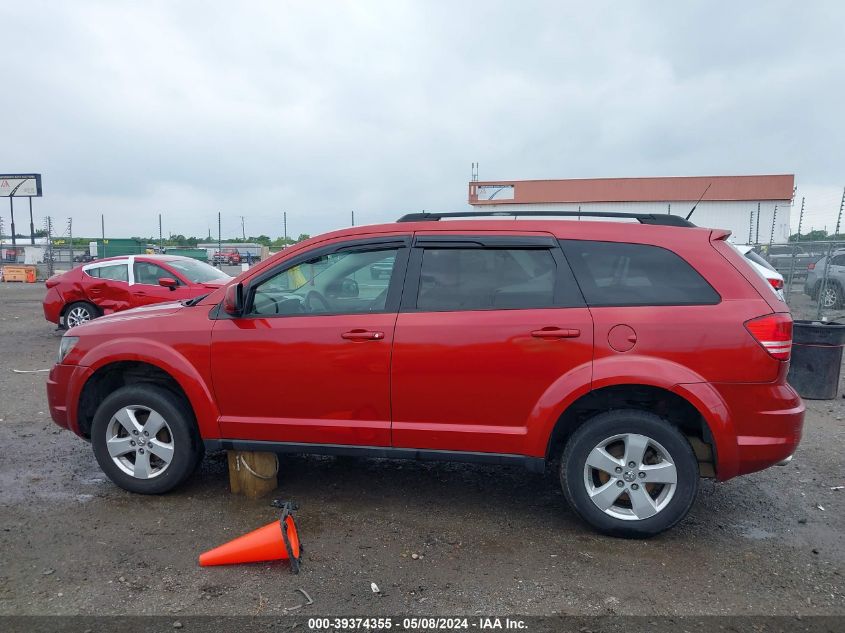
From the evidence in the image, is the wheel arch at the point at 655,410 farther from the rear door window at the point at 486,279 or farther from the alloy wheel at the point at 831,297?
the alloy wheel at the point at 831,297

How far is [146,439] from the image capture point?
4223mm

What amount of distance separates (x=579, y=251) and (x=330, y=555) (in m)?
2.27

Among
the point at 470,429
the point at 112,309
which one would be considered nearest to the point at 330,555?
the point at 470,429

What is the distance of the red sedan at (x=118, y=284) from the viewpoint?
10.4 metres

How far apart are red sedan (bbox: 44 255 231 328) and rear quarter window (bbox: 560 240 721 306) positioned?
25.3 ft

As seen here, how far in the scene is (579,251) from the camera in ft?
12.5

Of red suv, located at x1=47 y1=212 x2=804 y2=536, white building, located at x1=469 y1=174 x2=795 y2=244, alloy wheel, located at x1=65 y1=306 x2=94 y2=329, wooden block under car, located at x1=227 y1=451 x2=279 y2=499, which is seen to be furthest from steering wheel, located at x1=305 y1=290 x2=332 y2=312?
white building, located at x1=469 y1=174 x2=795 y2=244

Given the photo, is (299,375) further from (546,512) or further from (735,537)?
(735,537)

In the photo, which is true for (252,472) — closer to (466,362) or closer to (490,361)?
(466,362)

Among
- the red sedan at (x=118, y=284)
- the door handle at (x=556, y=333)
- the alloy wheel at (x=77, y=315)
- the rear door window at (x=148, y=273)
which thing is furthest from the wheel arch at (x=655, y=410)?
the alloy wheel at (x=77, y=315)

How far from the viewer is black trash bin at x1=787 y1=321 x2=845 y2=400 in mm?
6906

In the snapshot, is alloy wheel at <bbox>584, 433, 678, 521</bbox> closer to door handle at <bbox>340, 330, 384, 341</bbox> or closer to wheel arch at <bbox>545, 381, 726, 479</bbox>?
wheel arch at <bbox>545, 381, 726, 479</bbox>

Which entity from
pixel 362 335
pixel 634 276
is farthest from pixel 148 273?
pixel 634 276

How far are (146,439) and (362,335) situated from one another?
1686 mm
